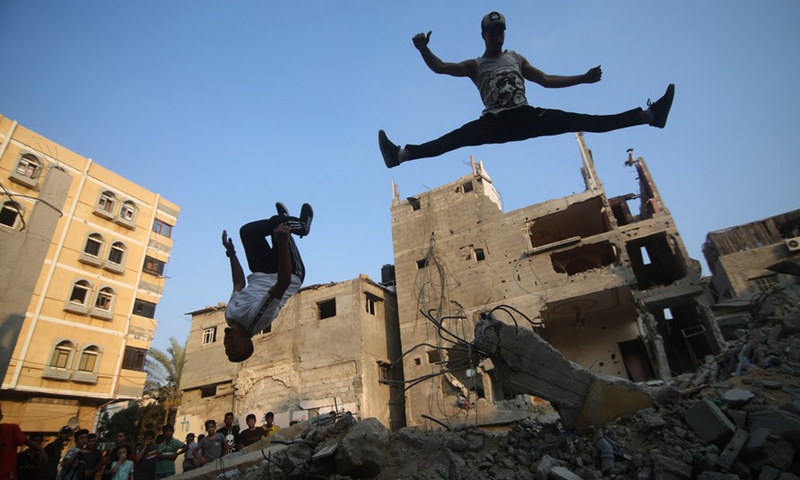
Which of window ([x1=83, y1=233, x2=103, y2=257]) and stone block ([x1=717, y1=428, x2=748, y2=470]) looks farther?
window ([x1=83, y1=233, x2=103, y2=257])

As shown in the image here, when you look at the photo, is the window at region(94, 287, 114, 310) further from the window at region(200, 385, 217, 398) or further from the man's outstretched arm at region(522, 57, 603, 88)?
the man's outstretched arm at region(522, 57, 603, 88)

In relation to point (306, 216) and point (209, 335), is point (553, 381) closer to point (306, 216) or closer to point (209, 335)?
point (306, 216)

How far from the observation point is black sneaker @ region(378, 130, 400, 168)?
471cm

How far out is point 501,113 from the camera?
4289 millimetres

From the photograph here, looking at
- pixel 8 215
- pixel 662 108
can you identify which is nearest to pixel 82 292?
pixel 8 215

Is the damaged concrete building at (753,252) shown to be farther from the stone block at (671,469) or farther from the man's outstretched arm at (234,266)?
the man's outstretched arm at (234,266)

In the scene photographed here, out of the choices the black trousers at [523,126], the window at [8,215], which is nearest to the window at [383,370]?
the black trousers at [523,126]

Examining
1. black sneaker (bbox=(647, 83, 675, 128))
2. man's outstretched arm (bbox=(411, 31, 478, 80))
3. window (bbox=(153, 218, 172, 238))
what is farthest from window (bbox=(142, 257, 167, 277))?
black sneaker (bbox=(647, 83, 675, 128))

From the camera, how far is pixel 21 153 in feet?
66.1

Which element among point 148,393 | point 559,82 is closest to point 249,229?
point 559,82

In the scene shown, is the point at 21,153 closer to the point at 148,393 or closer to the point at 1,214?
the point at 1,214

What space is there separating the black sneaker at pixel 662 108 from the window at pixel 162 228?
27.3m

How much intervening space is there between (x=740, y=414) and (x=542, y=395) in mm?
1900

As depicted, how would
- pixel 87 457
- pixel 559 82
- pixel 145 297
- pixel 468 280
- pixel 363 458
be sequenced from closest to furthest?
pixel 363 458
pixel 559 82
pixel 87 457
pixel 468 280
pixel 145 297
